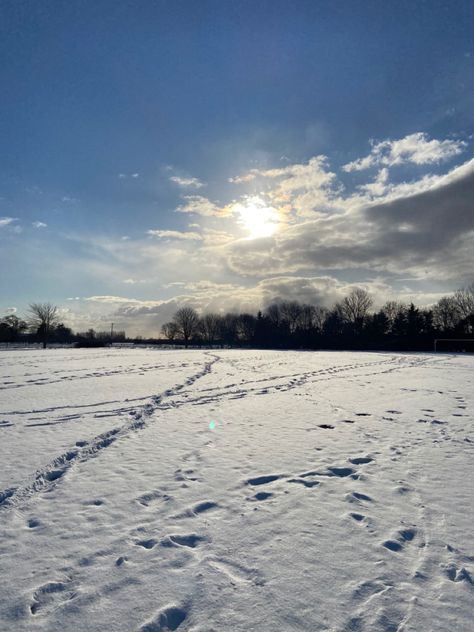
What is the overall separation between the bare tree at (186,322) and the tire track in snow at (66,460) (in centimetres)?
8740

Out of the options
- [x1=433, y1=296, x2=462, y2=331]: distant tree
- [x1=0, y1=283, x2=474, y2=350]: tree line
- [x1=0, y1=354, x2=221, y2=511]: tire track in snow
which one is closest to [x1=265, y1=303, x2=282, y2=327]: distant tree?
[x1=0, y1=283, x2=474, y2=350]: tree line

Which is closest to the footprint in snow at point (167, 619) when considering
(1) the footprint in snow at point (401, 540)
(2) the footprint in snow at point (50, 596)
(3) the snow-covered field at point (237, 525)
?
(3) the snow-covered field at point (237, 525)

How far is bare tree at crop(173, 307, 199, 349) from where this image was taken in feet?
320

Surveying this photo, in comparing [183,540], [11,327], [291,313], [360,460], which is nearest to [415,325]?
[291,313]

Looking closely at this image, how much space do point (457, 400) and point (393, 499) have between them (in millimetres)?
8440

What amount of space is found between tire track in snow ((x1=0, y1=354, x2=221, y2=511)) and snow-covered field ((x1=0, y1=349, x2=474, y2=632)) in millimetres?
36

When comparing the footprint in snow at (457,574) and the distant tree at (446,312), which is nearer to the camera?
the footprint in snow at (457,574)

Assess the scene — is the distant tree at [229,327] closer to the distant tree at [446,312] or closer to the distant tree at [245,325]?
the distant tree at [245,325]

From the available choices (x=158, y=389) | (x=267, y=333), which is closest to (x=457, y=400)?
(x=158, y=389)

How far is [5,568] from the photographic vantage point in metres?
3.09

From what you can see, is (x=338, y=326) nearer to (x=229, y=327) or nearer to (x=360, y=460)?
(x=229, y=327)

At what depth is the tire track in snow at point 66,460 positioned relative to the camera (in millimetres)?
4515

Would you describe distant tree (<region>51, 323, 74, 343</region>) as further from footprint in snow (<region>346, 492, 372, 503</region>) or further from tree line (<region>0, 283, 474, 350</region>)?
footprint in snow (<region>346, 492, 372, 503</region>)

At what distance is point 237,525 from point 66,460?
11.5ft
